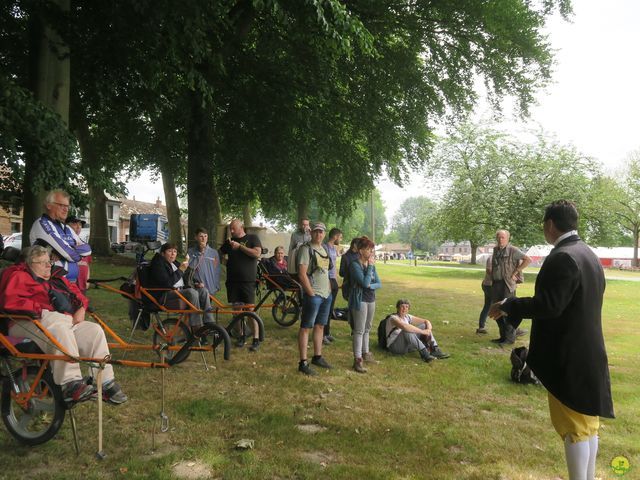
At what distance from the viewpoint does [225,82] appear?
579 inches

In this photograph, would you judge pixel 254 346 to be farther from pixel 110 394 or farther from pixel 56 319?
pixel 56 319

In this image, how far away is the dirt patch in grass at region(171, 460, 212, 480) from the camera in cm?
344

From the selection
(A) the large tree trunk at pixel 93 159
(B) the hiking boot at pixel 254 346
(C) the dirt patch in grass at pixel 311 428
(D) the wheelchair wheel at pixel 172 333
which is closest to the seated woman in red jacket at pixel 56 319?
(C) the dirt patch in grass at pixel 311 428

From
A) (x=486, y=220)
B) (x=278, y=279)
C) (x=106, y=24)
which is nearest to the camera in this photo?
(x=278, y=279)

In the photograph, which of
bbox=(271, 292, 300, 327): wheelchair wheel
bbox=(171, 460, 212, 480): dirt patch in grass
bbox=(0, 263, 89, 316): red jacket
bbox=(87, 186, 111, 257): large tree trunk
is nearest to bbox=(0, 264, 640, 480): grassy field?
bbox=(171, 460, 212, 480): dirt patch in grass

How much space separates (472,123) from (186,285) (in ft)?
102

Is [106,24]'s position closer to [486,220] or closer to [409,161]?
[409,161]

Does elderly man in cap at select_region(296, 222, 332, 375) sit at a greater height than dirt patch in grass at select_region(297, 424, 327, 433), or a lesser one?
greater

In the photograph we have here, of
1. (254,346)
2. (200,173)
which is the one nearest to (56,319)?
(254,346)

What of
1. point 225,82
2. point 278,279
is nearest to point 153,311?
point 278,279

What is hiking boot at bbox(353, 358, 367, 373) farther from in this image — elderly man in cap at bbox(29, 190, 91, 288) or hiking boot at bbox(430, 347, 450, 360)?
elderly man in cap at bbox(29, 190, 91, 288)

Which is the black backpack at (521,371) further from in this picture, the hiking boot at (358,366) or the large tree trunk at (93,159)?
the large tree trunk at (93,159)

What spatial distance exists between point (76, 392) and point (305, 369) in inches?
119

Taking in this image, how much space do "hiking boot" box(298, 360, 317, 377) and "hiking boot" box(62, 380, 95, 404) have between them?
2907 mm
